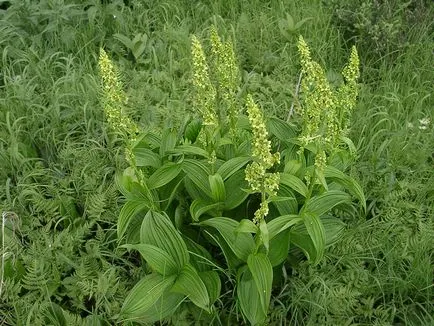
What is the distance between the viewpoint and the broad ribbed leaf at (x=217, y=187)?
7.94ft

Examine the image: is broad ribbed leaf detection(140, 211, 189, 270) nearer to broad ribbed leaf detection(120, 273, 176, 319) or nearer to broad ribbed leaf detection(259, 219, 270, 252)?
broad ribbed leaf detection(120, 273, 176, 319)

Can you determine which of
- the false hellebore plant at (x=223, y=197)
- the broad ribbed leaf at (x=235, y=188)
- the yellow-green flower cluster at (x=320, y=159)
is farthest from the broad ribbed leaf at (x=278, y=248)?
the yellow-green flower cluster at (x=320, y=159)

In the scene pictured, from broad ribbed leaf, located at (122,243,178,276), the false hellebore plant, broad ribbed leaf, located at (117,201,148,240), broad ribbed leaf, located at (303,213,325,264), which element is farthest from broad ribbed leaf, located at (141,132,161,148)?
broad ribbed leaf, located at (303,213,325,264)

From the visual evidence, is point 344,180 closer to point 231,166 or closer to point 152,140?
point 231,166

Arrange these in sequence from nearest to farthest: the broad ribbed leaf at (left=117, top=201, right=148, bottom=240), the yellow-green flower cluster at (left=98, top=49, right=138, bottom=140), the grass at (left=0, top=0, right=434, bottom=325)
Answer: the yellow-green flower cluster at (left=98, top=49, right=138, bottom=140)
the broad ribbed leaf at (left=117, top=201, right=148, bottom=240)
the grass at (left=0, top=0, right=434, bottom=325)

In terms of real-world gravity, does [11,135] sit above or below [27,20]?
below

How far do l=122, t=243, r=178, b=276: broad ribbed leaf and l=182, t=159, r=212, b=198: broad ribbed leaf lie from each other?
36cm

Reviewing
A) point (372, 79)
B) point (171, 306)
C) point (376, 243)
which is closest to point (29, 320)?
point (171, 306)

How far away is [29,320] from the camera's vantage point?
8.05 feet

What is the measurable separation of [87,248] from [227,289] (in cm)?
74

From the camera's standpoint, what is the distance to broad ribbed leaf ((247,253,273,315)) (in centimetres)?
225

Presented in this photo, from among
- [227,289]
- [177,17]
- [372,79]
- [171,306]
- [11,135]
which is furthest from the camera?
[177,17]

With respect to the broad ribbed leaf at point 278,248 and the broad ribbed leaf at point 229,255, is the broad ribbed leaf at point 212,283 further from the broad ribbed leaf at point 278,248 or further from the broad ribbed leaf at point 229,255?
the broad ribbed leaf at point 278,248

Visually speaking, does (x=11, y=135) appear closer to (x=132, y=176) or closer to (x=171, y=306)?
(x=132, y=176)
